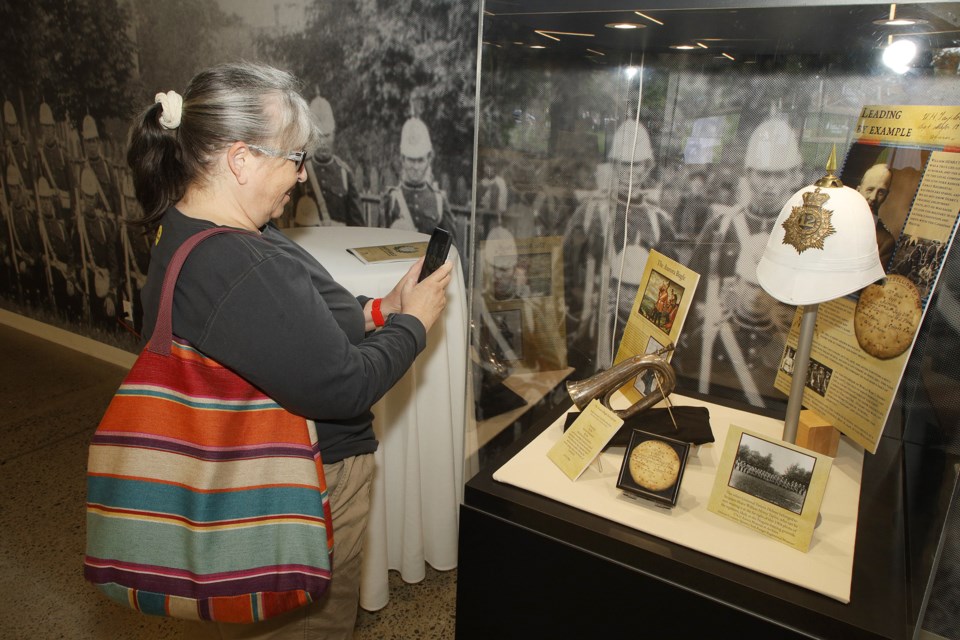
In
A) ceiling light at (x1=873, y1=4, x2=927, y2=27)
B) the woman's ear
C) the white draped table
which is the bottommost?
the white draped table

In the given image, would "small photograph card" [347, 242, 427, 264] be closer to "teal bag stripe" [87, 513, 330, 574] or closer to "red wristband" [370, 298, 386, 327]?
"red wristband" [370, 298, 386, 327]

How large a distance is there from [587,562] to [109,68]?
3061 mm

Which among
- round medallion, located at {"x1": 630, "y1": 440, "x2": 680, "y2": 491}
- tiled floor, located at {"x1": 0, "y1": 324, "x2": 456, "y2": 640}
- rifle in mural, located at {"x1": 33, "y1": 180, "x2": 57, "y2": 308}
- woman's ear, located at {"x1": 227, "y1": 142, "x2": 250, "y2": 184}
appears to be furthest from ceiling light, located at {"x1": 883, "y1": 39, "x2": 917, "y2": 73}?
rifle in mural, located at {"x1": 33, "y1": 180, "x2": 57, "y2": 308}

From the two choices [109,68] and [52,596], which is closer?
[52,596]

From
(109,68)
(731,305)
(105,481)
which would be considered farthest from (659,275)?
(109,68)

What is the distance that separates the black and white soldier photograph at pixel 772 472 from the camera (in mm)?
968

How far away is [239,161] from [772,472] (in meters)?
0.94

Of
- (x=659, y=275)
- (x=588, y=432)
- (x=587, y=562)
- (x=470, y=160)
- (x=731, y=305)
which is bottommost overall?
(x=587, y=562)

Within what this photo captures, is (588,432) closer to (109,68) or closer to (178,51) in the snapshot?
(178,51)

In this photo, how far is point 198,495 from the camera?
91 centimetres

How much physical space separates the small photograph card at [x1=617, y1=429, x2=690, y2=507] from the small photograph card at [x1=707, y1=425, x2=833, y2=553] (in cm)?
7

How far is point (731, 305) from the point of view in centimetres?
162

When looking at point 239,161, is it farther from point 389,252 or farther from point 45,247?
point 45,247

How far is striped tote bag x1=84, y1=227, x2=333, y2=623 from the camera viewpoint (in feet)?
2.89
